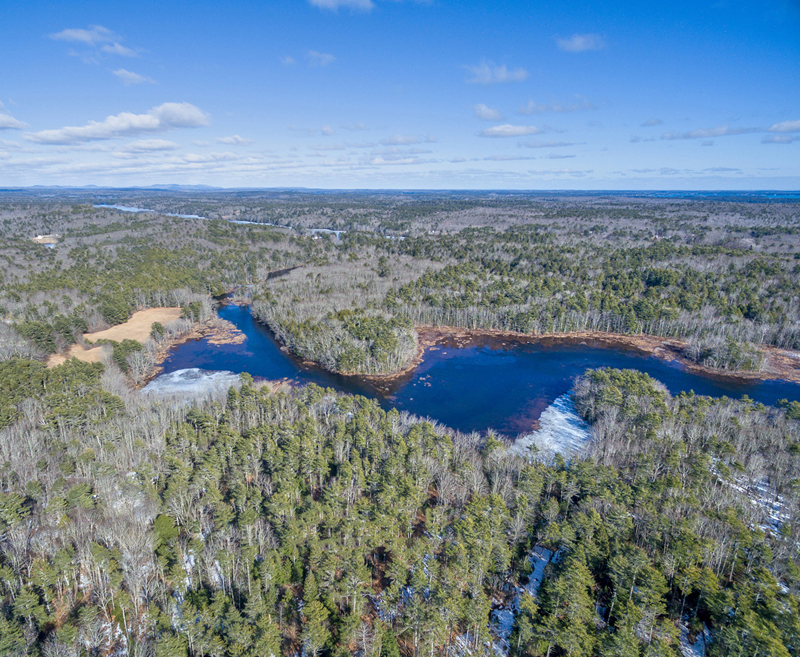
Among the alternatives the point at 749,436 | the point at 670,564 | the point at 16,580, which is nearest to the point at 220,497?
the point at 16,580

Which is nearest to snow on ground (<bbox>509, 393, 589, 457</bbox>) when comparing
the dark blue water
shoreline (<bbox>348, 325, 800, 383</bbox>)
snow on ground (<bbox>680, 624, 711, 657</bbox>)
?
the dark blue water

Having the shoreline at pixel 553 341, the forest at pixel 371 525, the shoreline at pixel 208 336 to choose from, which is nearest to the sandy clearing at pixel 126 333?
the forest at pixel 371 525

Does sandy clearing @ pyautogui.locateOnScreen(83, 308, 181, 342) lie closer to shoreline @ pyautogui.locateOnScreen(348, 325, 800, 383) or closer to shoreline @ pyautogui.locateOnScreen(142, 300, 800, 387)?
shoreline @ pyautogui.locateOnScreen(142, 300, 800, 387)

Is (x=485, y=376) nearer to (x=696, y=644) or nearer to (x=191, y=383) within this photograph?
(x=696, y=644)

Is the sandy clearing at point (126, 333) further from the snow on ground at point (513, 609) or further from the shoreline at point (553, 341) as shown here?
the snow on ground at point (513, 609)

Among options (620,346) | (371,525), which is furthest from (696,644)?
(620,346)

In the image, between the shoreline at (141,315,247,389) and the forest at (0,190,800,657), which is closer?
the forest at (0,190,800,657)
